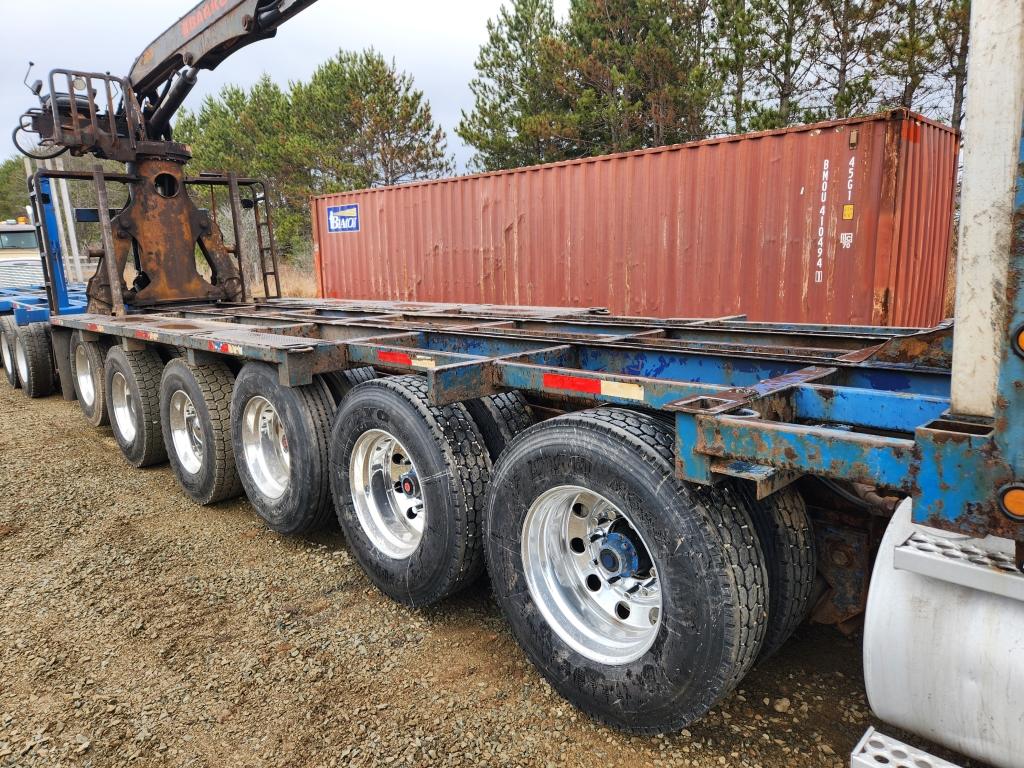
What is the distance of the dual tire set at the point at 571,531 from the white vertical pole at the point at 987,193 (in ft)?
2.58

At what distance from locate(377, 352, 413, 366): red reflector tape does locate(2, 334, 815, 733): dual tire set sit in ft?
0.32

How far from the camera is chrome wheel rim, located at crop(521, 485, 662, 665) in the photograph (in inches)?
93.2

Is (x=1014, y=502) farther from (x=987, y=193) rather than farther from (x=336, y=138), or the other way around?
(x=336, y=138)

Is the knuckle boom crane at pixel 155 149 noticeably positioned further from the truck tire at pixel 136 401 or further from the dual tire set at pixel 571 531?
the dual tire set at pixel 571 531

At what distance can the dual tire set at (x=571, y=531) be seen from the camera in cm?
200

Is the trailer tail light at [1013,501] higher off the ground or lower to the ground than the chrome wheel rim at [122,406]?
higher

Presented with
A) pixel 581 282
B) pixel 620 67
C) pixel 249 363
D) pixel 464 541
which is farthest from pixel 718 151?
pixel 620 67

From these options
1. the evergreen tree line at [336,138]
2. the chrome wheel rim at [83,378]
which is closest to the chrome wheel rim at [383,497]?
the chrome wheel rim at [83,378]

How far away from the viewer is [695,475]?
1929mm

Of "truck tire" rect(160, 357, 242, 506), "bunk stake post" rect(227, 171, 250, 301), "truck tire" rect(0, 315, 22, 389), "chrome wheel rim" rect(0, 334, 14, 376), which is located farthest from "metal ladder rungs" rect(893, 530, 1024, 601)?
"chrome wheel rim" rect(0, 334, 14, 376)

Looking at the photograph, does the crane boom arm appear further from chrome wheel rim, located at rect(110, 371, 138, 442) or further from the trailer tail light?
the trailer tail light

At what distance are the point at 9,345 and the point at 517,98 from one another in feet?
54.2

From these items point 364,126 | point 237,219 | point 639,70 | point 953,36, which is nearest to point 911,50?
point 953,36

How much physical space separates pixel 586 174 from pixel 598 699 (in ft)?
23.9
